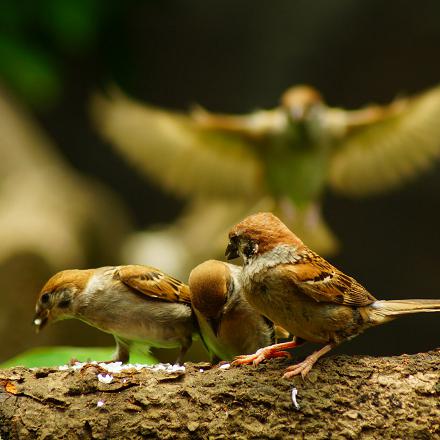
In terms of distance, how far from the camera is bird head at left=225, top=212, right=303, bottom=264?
305 cm

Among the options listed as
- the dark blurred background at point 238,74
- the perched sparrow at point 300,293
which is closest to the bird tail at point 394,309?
the perched sparrow at point 300,293

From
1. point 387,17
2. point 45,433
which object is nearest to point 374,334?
point 387,17

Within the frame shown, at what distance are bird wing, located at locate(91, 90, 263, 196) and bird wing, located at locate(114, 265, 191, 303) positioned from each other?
274 cm

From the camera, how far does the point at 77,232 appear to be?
8133 mm

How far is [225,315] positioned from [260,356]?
289 millimetres

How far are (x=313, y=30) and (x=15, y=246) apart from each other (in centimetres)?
459

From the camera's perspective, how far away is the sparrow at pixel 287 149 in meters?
6.15

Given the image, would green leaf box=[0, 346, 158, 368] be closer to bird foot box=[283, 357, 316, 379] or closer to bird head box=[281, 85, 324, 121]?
bird foot box=[283, 357, 316, 379]

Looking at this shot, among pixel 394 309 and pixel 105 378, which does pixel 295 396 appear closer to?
pixel 394 309

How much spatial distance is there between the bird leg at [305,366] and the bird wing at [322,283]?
19cm

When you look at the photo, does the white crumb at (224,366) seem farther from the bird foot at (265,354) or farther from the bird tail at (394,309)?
the bird tail at (394,309)

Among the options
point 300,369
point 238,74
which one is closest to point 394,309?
point 300,369

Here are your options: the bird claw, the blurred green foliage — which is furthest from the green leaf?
the blurred green foliage

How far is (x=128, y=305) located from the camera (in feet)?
11.5
